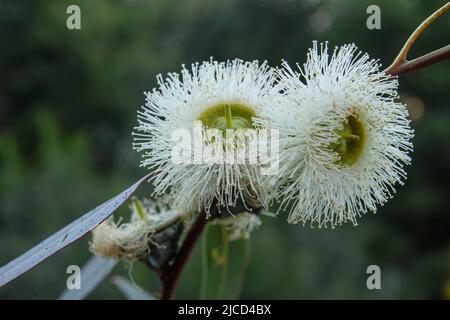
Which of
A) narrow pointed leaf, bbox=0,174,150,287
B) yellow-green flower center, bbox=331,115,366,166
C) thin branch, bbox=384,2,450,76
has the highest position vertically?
thin branch, bbox=384,2,450,76

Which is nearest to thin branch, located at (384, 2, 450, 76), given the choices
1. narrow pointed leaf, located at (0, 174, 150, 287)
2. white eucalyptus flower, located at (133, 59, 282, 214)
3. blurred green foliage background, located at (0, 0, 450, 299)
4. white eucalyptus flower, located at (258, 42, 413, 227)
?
white eucalyptus flower, located at (258, 42, 413, 227)

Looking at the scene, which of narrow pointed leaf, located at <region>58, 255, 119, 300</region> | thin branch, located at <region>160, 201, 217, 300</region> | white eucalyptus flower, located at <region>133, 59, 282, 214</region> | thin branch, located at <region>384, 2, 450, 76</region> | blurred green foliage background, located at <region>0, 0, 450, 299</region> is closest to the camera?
thin branch, located at <region>384, 2, 450, 76</region>

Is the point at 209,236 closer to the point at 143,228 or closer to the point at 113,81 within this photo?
the point at 143,228

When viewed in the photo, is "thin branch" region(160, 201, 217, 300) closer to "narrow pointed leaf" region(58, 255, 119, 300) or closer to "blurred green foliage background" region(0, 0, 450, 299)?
"narrow pointed leaf" region(58, 255, 119, 300)

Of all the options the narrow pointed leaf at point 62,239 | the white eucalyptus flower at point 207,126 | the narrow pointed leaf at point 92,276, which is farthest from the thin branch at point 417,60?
the narrow pointed leaf at point 92,276

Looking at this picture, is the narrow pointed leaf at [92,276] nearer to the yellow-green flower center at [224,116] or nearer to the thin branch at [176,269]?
the thin branch at [176,269]

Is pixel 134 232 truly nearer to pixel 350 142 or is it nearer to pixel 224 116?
pixel 224 116
